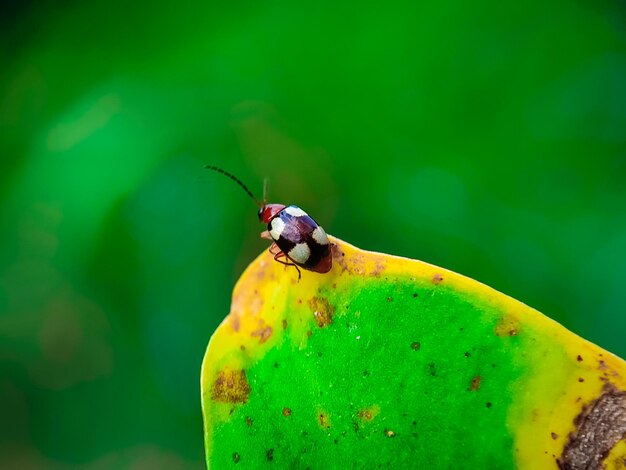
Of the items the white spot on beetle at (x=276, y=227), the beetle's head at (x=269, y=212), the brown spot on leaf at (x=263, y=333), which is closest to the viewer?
the brown spot on leaf at (x=263, y=333)

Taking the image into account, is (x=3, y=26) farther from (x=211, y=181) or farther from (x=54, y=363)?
(x=54, y=363)

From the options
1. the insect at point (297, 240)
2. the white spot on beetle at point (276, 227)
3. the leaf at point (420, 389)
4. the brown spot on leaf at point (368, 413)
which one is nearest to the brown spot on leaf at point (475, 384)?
the leaf at point (420, 389)

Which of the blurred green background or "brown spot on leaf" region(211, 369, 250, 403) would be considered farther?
the blurred green background

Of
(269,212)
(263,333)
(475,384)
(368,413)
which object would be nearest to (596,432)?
(475,384)

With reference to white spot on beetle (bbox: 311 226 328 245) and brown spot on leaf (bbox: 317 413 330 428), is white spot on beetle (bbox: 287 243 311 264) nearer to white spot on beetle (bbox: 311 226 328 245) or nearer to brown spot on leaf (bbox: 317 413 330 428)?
white spot on beetle (bbox: 311 226 328 245)

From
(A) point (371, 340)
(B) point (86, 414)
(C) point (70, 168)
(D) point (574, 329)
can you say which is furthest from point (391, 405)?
(C) point (70, 168)

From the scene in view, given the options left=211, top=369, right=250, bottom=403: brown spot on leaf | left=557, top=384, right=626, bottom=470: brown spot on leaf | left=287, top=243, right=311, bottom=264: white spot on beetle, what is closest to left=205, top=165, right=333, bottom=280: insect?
left=287, top=243, right=311, bottom=264: white spot on beetle

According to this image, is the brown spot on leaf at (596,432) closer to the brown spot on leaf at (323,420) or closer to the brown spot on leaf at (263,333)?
the brown spot on leaf at (323,420)
